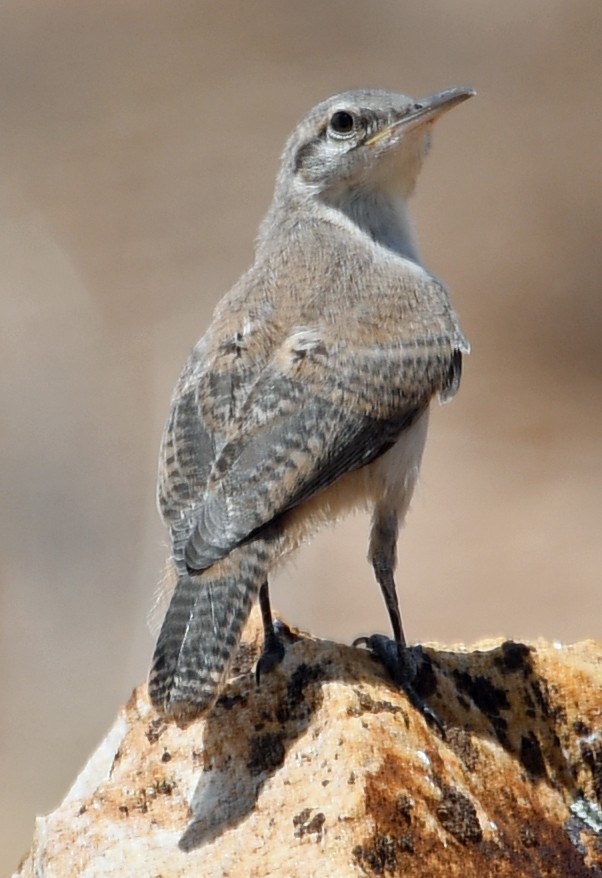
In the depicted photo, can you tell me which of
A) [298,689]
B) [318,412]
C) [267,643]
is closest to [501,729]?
[298,689]

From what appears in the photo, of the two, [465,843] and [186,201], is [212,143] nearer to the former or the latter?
[186,201]

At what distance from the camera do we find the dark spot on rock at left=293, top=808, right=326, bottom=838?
14.9 feet

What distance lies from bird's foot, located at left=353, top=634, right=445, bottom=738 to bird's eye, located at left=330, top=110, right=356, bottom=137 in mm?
2204

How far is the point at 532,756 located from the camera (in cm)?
541

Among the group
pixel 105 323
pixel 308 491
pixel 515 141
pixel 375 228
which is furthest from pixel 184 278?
pixel 308 491

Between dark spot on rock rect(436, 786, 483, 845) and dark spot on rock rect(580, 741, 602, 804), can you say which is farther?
dark spot on rock rect(580, 741, 602, 804)

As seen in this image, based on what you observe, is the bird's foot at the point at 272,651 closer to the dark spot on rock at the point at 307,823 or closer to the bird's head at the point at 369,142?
the dark spot on rock at the point at 307,823

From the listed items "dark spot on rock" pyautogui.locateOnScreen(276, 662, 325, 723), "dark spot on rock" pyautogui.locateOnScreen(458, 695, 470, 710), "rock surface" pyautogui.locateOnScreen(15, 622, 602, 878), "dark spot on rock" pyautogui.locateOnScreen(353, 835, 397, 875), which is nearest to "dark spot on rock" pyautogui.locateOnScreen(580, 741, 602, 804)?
"rock surface" pyautogui.locateOnScreen(15, 622, 602, 878)

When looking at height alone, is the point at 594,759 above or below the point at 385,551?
below

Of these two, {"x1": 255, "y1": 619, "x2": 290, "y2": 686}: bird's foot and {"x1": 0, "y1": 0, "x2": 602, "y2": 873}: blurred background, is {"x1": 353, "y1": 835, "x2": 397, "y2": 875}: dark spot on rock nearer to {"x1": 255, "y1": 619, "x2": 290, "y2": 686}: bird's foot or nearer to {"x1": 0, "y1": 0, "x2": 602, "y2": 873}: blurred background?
{"x1": 255, "y1": 619, "x2": 290, "y2": 686}: bird's foot

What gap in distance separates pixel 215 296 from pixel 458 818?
11.9m

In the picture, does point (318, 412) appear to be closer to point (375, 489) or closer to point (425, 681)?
point (375, 489)

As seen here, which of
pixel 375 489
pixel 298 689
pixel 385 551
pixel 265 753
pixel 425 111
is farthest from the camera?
pixel 425 111

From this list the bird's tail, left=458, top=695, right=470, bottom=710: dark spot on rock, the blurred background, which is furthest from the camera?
the blurred background
